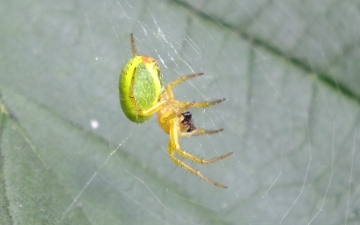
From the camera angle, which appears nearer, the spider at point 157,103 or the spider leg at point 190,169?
the spider at point 157,103

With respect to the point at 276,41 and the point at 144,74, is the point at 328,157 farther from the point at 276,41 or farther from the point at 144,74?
the point at 144,74

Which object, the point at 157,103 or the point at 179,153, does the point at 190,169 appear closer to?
the point at 179,153

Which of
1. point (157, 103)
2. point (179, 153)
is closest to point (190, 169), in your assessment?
point (179, 153)

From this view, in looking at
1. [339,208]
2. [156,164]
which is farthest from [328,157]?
[156,164]

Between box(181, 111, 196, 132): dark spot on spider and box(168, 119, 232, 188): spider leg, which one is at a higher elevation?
box(181, 111, 196, 132): dark spot on spider

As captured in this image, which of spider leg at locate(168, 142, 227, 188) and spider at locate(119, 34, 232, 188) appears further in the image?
spider leg at locate(168, 142, 227, 188)
